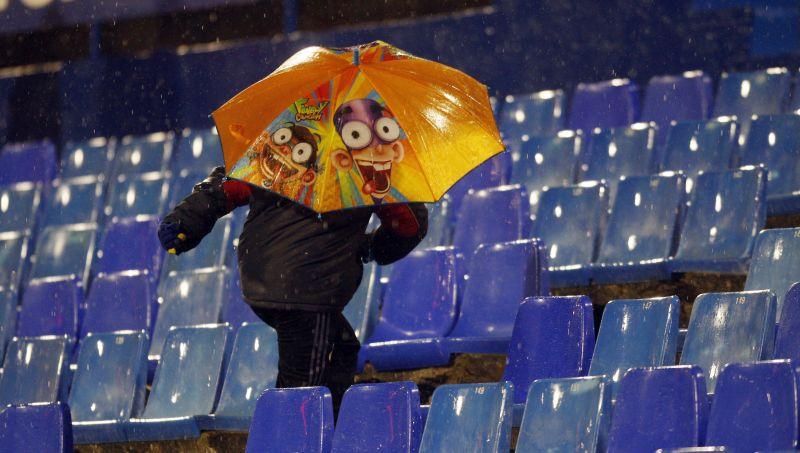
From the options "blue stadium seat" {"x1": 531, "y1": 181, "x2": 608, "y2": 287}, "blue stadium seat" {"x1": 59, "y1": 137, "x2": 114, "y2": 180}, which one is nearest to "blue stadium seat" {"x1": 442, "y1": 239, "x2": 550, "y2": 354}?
"blue stadium seat" {"x1": 531, "y1": 181, "x2": 608, "y2": 287}

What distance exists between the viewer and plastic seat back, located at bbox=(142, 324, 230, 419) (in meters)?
3.21

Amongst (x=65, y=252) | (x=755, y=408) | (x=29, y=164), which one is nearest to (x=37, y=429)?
(x=65, y=252)

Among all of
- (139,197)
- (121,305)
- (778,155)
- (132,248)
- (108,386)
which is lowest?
(108,386)

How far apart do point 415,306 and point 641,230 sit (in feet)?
2.01

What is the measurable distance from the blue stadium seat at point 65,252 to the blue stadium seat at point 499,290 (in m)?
1.37

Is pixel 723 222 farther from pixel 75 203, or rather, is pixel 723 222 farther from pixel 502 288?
pixel 75 203

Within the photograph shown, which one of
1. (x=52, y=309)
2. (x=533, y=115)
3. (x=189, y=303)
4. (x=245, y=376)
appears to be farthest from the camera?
(x=533, y=115)

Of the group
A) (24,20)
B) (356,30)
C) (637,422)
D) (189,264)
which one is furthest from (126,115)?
(637,422)

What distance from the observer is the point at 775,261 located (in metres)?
2.84

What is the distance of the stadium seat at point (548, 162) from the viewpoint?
392 centimetres

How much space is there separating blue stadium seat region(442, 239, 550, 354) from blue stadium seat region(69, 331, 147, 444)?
2.60 feet

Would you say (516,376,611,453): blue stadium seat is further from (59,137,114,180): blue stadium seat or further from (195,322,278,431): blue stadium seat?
(59,137,114,180): blue stadium seat

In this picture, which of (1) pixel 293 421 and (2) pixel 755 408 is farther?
(1) pixel 293 421

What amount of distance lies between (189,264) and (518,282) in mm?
1243
